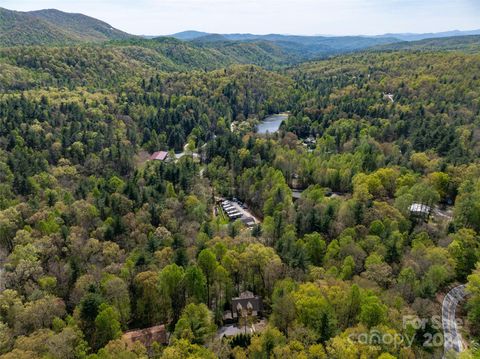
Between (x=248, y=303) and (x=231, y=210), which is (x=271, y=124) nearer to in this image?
(x=231, y=210)

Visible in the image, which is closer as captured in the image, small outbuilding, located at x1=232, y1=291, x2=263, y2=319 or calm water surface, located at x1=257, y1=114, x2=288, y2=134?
small outbuilding, located at x1=232, y1=291, x2=263, y2=319

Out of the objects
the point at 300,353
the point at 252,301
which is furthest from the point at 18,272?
the point at 300,353

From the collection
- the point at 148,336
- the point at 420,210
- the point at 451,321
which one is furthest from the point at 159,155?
the point at 451,321

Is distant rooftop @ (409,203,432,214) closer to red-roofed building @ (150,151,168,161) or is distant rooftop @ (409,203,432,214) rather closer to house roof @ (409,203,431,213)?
house roof @ (409,203,431,213)

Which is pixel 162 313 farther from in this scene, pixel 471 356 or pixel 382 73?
pixel 382 73

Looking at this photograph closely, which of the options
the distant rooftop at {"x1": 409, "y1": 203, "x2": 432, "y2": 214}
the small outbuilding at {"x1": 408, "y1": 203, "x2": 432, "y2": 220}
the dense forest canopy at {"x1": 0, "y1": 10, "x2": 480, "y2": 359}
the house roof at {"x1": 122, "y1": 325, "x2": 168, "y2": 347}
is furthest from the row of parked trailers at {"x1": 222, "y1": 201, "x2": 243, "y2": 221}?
the house roof at {"x1": 122, "y1": 325, "x2": 168, "y2": 347}

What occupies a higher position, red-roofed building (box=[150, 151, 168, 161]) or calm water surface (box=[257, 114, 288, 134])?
red-roofed building (box=[150, 151, 168, 161])
